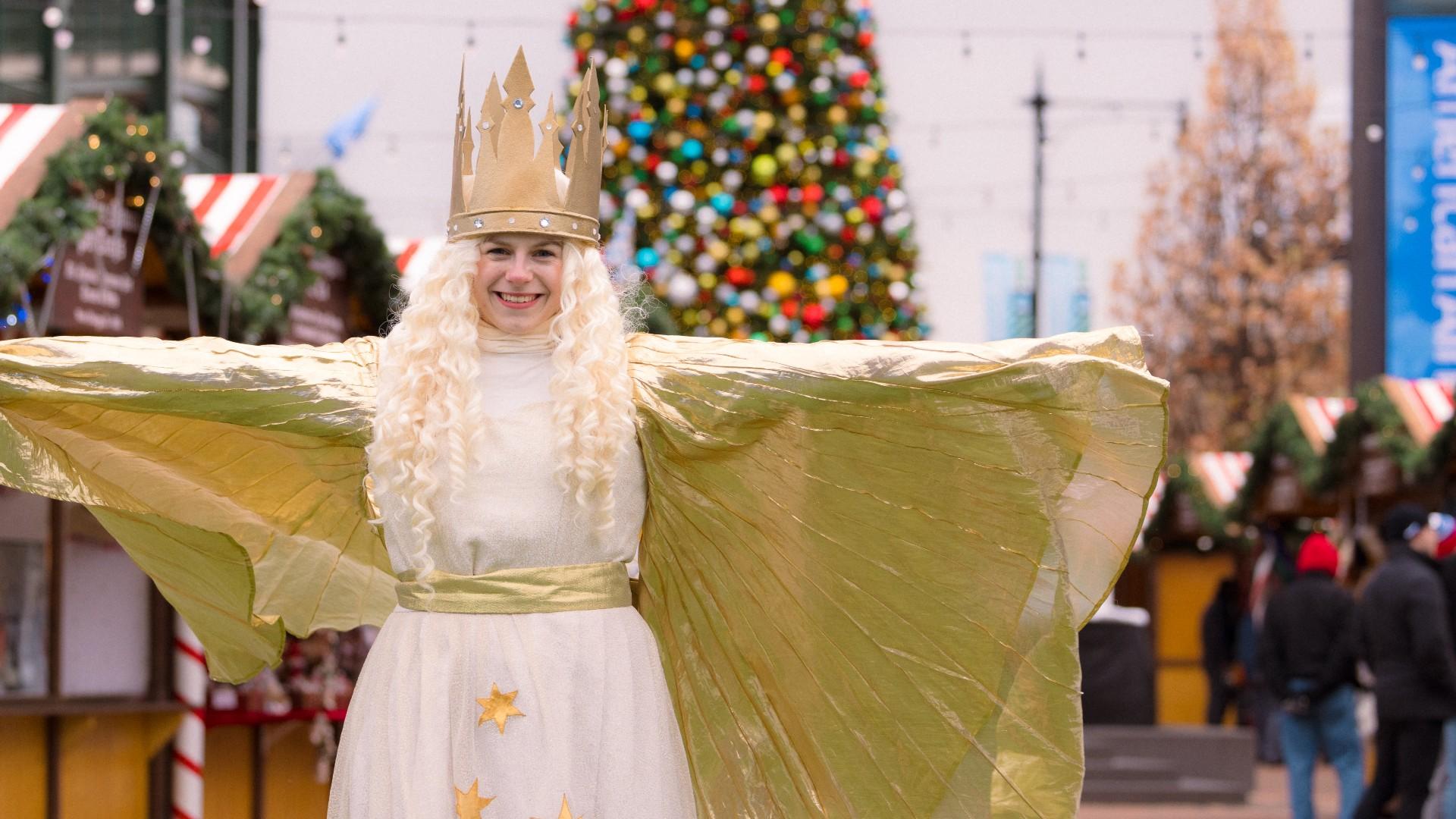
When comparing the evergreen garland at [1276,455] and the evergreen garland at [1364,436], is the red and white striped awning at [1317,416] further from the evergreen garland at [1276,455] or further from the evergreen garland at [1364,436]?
the evergreen garland at [1364,436]

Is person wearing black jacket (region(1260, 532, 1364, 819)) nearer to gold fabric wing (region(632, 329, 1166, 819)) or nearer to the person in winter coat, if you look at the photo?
gold fabric wing (region(632, 329, 1166, 819))

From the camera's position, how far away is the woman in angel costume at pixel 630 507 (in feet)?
14.0

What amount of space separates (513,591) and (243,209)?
16.8 ft

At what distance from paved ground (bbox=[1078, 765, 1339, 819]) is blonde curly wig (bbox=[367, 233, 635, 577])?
983cm

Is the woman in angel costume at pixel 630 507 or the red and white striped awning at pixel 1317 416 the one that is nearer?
the woman in angel costume at pixel 630 507

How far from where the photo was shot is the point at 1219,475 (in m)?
24.7

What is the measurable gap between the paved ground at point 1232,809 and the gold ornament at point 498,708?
390 inches

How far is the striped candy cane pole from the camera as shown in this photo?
29.2 ft

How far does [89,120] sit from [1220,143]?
37.3 m

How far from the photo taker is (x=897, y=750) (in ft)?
15.0

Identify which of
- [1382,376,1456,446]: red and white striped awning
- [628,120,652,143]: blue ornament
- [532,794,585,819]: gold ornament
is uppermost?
[628,120,652,143]: blue ornament

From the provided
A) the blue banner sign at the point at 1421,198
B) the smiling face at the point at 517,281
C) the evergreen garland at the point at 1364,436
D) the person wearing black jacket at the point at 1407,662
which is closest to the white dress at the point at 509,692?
the smiling face at the point at 517,281

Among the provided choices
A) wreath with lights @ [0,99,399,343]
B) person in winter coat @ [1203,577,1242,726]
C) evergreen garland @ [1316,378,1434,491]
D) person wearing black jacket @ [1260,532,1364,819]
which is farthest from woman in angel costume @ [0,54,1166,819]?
person in winter coat @ [1203,577,1242,726]

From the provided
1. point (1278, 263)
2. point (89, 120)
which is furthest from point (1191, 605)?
point (89, 120)
